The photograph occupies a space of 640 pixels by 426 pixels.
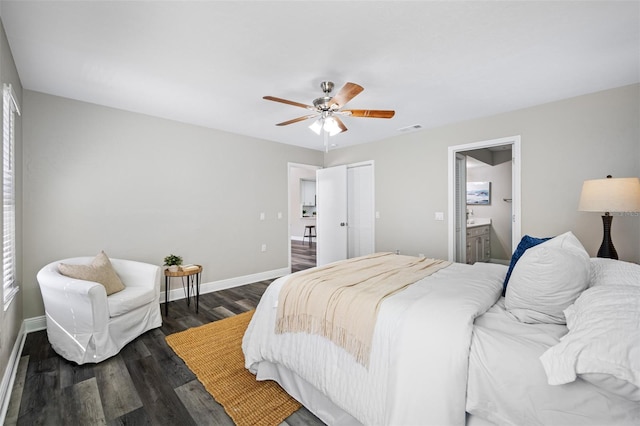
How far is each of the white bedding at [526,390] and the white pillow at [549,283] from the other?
64mm

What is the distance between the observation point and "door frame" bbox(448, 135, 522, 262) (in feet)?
11.5

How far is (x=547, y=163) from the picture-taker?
3.32 meters

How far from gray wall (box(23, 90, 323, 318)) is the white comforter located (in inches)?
101

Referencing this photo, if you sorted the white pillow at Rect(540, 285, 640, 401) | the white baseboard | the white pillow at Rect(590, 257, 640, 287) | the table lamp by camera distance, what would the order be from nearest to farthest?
the white pillow at Rect(540, 285, 640, 401), the white pillow at Rect(590, 257, 640, 287), the white baseboard, the table lamp

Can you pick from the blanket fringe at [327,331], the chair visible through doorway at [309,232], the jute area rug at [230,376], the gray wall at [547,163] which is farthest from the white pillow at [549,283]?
the chair visible through doorway at [309,232]

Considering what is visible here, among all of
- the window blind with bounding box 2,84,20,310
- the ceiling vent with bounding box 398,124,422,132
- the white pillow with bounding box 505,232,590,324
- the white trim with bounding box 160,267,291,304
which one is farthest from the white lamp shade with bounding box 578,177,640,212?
the window blind with bounding box 2,84,20,310

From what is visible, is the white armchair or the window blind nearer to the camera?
the window blind

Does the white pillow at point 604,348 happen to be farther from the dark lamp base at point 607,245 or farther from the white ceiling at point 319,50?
the dark lamp base at point 607,245

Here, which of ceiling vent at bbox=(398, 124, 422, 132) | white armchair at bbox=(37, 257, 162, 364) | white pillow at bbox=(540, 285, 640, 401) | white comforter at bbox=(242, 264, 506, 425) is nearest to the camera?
white pillow at bbox=(540, 285, 640, 401)

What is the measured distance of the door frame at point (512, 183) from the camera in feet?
11.5

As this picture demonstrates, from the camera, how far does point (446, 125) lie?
4.12 m

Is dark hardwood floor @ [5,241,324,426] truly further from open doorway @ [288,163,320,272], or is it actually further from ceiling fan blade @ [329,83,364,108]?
open doorway @ [288,163,320,272]

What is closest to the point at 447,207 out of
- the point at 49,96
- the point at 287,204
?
the point at 287,204

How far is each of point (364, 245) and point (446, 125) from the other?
240 centimetres
